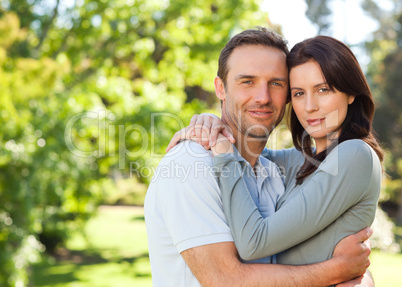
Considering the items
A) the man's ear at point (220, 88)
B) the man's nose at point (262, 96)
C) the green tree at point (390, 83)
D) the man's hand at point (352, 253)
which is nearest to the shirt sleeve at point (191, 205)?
the man's hand at point (352, 253)

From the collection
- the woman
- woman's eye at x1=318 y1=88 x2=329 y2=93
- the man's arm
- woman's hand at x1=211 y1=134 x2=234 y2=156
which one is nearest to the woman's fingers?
woman's hand at x1=211 y1=134 x2=234 y2=156

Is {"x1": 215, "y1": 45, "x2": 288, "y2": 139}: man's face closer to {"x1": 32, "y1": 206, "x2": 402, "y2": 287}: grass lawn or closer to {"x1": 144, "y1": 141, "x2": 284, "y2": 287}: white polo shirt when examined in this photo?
{"x1": 144, "y1": 141, "x2": 284, "y2": 287}: white polo shirt

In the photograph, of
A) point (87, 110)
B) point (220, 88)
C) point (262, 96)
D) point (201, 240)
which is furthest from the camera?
point (87, 110)

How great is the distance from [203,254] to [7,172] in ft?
17.4

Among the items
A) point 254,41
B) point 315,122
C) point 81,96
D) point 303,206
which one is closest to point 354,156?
point 303,206

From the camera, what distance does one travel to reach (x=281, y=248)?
1.95 metres

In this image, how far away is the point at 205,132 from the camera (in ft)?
7.24

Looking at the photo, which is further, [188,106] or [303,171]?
[188,106]

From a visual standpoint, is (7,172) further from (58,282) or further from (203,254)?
(203,254)

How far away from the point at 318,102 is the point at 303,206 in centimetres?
64

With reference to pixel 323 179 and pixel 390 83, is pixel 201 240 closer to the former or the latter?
pixel 323 179

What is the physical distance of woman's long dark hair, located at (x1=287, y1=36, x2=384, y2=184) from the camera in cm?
224

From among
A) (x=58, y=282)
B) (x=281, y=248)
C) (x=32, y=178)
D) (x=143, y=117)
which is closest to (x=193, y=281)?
(x=281, y=248)

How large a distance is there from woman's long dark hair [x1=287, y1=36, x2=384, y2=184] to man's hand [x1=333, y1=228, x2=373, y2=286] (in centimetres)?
42
